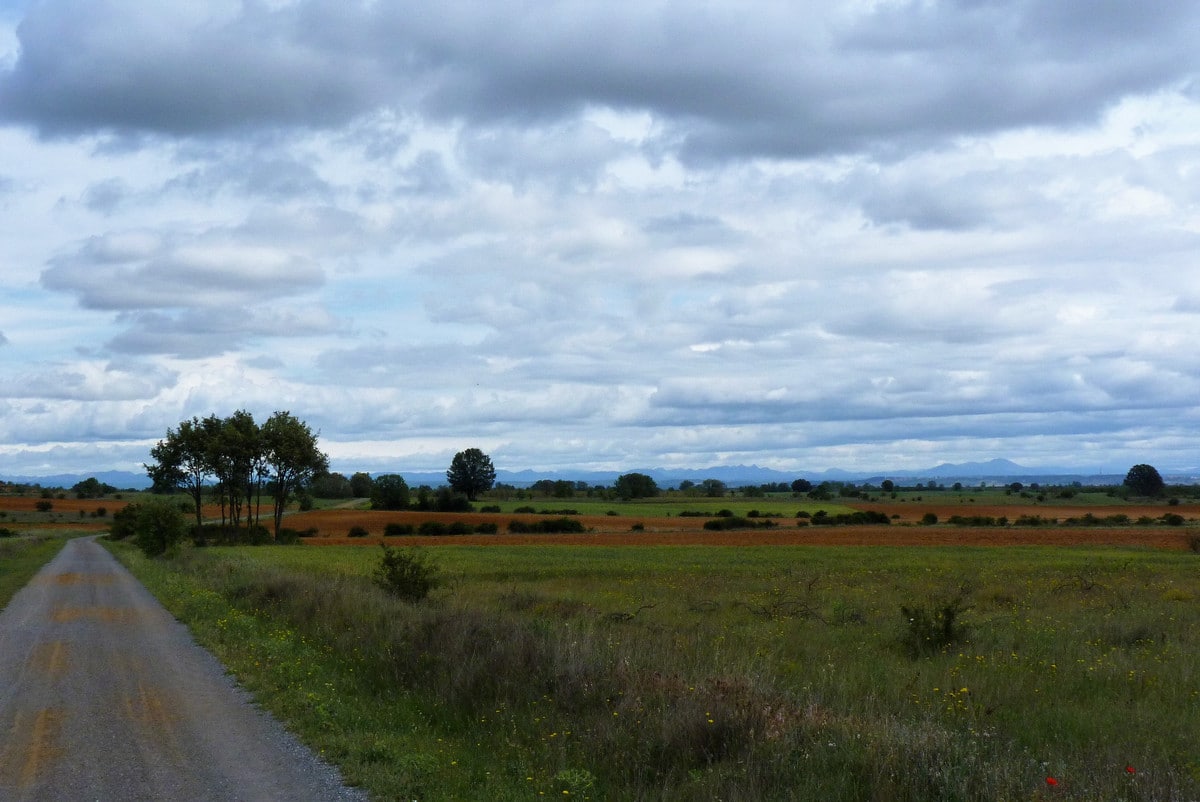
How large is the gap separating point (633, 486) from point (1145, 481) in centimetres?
9895

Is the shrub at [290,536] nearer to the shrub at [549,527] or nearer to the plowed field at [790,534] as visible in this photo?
the plowed field at [790,534]

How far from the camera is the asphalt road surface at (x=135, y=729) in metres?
8.96

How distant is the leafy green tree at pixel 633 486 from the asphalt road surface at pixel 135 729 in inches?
6318

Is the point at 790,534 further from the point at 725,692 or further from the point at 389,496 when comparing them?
the point at 389,496

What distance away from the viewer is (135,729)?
11352 millimetres

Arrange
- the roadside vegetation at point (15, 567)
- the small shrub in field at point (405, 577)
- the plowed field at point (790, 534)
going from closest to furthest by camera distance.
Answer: the small shrub in field at point (405, 577) < the roadside vegetation at point (15, 567) < the plowed field at point (790, 534)

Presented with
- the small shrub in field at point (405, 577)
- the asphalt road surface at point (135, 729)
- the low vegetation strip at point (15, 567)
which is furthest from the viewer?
the low vegetation strip at point (15, 567)

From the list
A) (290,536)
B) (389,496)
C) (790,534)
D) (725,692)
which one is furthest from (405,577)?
(389,496)

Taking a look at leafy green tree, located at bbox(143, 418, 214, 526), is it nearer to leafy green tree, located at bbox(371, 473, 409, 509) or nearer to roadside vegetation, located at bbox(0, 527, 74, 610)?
roadside vegetation, located at bbox(0, 527, 74, 610)

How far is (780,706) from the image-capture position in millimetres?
10141

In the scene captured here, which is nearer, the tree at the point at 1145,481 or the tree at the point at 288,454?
the tree at the point at 288,454

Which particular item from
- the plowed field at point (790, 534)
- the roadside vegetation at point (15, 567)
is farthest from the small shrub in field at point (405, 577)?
the plowed field at point (790, 534)

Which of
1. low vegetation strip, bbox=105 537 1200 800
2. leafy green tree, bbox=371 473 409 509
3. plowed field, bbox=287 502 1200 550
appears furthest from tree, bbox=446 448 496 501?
low vegetation strip, bbox=105 537 1200 800

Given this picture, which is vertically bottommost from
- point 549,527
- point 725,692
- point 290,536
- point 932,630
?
point 549,527
